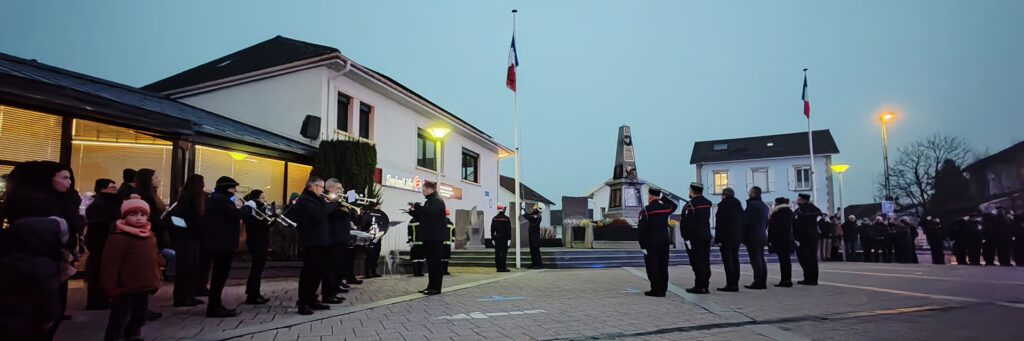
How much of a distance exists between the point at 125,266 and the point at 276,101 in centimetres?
1209

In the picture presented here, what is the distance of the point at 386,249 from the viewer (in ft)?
55.5

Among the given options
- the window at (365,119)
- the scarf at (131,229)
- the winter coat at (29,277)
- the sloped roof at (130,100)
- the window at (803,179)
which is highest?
the window at (803,179)

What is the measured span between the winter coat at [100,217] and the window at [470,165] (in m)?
18.4

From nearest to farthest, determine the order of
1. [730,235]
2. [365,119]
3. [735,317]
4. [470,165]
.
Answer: [735,317] < [730,235] < [365,119] < [470,165]

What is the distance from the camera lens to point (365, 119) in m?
17.8

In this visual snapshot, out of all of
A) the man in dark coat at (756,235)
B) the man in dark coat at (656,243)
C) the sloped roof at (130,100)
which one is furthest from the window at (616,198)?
the man in dark coat at (656,243)

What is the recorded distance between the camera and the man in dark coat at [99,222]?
6.66 metres

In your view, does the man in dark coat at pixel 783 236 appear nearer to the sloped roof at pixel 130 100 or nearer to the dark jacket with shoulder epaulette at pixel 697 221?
the dark jacket with shoulder epaulette at pixel 697 221

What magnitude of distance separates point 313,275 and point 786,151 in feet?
157

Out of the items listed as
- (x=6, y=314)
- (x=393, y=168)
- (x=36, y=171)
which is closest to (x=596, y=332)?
(x=6, y=314)

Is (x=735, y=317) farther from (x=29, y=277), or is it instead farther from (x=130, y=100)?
(x=130, y=100)

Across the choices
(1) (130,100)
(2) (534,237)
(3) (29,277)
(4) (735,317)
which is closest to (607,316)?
(4) (735,317)

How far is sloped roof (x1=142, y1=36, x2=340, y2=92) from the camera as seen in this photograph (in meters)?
16.6

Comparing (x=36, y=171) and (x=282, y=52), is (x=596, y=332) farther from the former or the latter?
(x=282, y=52)
